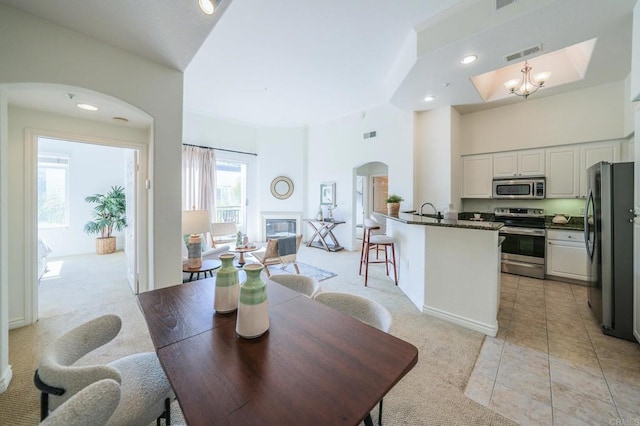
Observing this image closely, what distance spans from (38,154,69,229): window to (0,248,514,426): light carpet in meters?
4.23

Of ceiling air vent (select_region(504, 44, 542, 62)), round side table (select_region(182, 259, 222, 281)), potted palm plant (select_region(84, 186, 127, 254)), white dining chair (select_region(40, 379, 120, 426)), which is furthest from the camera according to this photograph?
potted palm plant (select_region(84, 186, 127, 254))

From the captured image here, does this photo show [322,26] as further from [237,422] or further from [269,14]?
[237,422]

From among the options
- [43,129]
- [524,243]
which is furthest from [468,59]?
[43,129]

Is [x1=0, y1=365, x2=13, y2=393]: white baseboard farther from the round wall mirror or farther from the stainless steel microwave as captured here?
the stainless steel microwave

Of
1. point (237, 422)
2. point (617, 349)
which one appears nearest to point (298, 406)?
point (237, 422)

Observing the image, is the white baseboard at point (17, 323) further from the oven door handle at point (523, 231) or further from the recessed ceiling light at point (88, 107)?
the oven door handle at point (523, 231)

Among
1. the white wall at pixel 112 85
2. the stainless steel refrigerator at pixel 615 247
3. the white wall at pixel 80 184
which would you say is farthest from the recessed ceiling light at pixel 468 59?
the white wall at pixel 80 184

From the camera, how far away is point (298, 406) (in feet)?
2.31

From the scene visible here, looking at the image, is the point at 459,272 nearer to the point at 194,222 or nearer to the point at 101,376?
the point at 101,376

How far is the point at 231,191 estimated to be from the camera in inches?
253

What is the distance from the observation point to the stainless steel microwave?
4.06 m

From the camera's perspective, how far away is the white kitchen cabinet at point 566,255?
11.7 feet

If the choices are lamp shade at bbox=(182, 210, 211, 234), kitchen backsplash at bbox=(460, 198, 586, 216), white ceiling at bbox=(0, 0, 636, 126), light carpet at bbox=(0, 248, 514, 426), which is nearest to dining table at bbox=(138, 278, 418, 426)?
light carpet at bbox=(0, 248, 514, 426)

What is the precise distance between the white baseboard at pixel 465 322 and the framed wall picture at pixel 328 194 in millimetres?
Result: 3820
